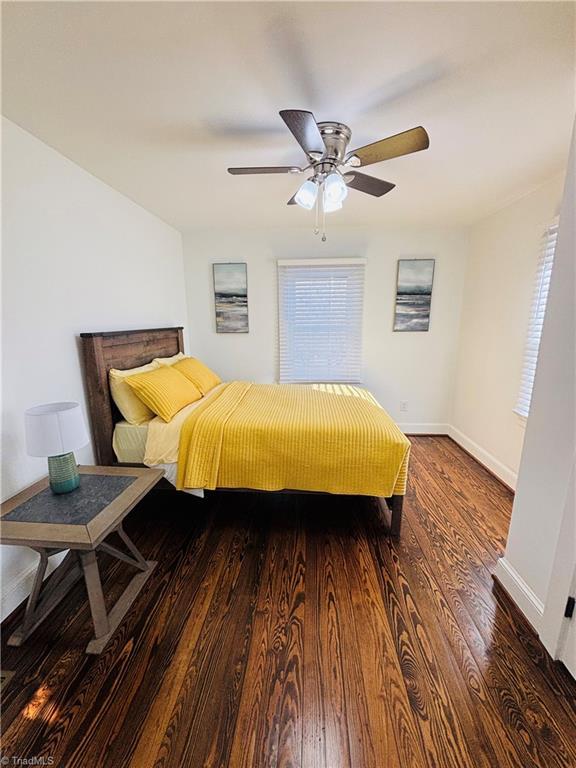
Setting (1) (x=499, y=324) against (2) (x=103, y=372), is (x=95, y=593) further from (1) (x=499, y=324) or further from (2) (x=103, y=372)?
(1) (x=499, y=324)

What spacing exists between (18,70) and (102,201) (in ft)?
3.42

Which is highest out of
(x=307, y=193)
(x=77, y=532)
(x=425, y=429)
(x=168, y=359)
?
(x=307, y=193)

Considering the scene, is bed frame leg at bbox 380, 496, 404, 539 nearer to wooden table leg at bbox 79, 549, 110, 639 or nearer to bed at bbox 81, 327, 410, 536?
bed at bbox 81, 327, 410, 536

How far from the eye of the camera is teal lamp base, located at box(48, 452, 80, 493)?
1465 mm

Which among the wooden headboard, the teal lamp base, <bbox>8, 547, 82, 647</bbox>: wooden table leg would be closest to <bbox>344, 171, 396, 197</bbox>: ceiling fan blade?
the wooden headboard

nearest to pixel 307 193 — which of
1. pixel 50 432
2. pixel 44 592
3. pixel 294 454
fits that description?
pixel 294 454

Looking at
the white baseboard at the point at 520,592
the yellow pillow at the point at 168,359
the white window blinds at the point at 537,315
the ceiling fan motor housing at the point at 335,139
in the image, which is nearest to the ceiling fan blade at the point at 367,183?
the ceiling fan motor housing at the point at 335,139

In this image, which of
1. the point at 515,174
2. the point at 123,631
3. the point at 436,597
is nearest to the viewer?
the point at 123,631

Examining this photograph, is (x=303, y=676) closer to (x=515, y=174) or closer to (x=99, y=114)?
(x=99, y=114)

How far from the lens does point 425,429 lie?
3.73m

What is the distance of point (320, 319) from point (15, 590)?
10.7 feet

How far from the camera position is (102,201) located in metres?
2.20

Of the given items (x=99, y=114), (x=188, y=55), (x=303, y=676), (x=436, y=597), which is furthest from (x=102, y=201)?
(x=436, y=597)

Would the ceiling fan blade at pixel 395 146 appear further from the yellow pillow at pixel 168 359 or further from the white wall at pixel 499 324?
the yellow pillow at pixel 168 359
